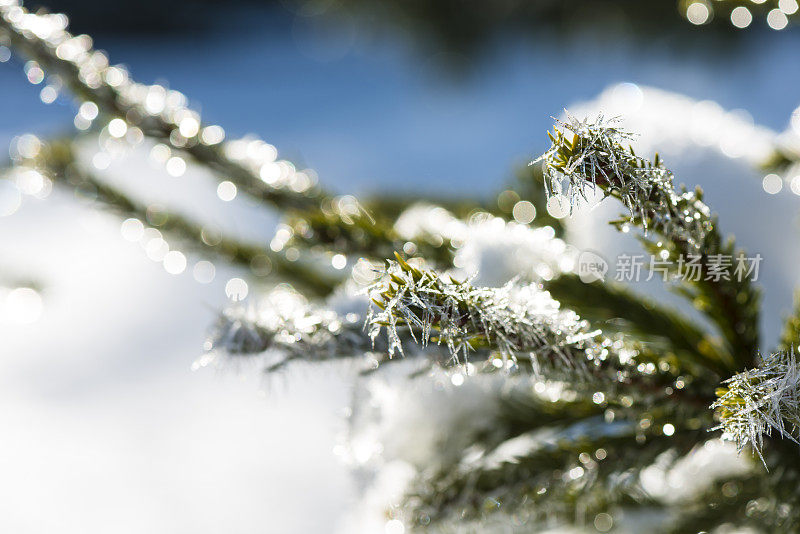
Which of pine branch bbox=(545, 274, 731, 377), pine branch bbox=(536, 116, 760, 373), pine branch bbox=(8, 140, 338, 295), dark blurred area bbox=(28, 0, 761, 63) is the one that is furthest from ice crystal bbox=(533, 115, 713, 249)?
dark blurred area bbox=(28, 0, 761, 63)

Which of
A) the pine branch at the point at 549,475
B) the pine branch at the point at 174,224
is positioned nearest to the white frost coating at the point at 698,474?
the pine branch at the point at 549,475

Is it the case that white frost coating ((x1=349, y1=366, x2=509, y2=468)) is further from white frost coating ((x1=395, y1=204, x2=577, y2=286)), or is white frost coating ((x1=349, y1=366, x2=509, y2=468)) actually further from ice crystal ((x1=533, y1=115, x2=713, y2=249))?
ice crystal ((x1=533, y1=115, x2=713, y2=249))

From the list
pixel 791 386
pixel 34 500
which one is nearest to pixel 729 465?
pixel 791 386

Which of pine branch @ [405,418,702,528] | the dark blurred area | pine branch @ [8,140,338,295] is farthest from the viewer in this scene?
the dark blurred area

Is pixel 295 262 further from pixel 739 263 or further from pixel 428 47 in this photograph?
pixel 428 47

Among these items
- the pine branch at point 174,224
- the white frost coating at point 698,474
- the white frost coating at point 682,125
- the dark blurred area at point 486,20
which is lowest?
the white frost coating at point 698,474

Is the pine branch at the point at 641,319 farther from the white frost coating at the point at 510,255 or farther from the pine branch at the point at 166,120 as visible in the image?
the pine branch at the point at 166,120

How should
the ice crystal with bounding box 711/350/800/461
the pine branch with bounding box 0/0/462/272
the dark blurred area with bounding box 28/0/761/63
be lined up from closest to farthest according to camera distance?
the ice crystal with bounding box 711/350/800/461 → the pine branch with bounding box 0/0/462/272 → the dark blurred area with bounding box 28/0/761/63
